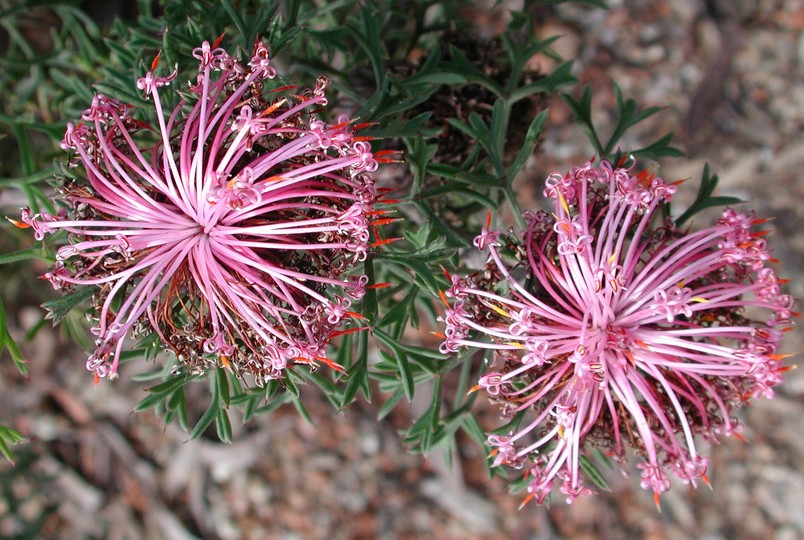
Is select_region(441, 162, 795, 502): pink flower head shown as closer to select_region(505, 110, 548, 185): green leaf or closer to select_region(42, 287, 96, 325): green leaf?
select_region(505, 110, 548, 185): green leaf

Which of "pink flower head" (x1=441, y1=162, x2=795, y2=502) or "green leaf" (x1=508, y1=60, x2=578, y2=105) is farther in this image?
"green leaf" (x1=508, y1=60, x2=578, y2=105)

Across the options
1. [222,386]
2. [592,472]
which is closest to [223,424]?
A: [222,386]

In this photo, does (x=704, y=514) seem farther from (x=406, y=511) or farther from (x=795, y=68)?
(x=795, y=68)

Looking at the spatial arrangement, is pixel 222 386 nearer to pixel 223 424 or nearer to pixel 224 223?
pixel 223 424

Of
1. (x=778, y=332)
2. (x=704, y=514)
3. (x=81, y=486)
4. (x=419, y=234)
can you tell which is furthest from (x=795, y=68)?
(x=81, y=486)

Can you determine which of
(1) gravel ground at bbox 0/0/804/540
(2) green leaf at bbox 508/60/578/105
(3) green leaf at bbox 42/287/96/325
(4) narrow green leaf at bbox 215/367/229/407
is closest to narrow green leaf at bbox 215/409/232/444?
A: (4) narrow green leaf at bbox 215/367/229/407

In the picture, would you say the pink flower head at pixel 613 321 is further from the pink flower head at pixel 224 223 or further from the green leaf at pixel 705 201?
the pink flower head at pixel 224 223
